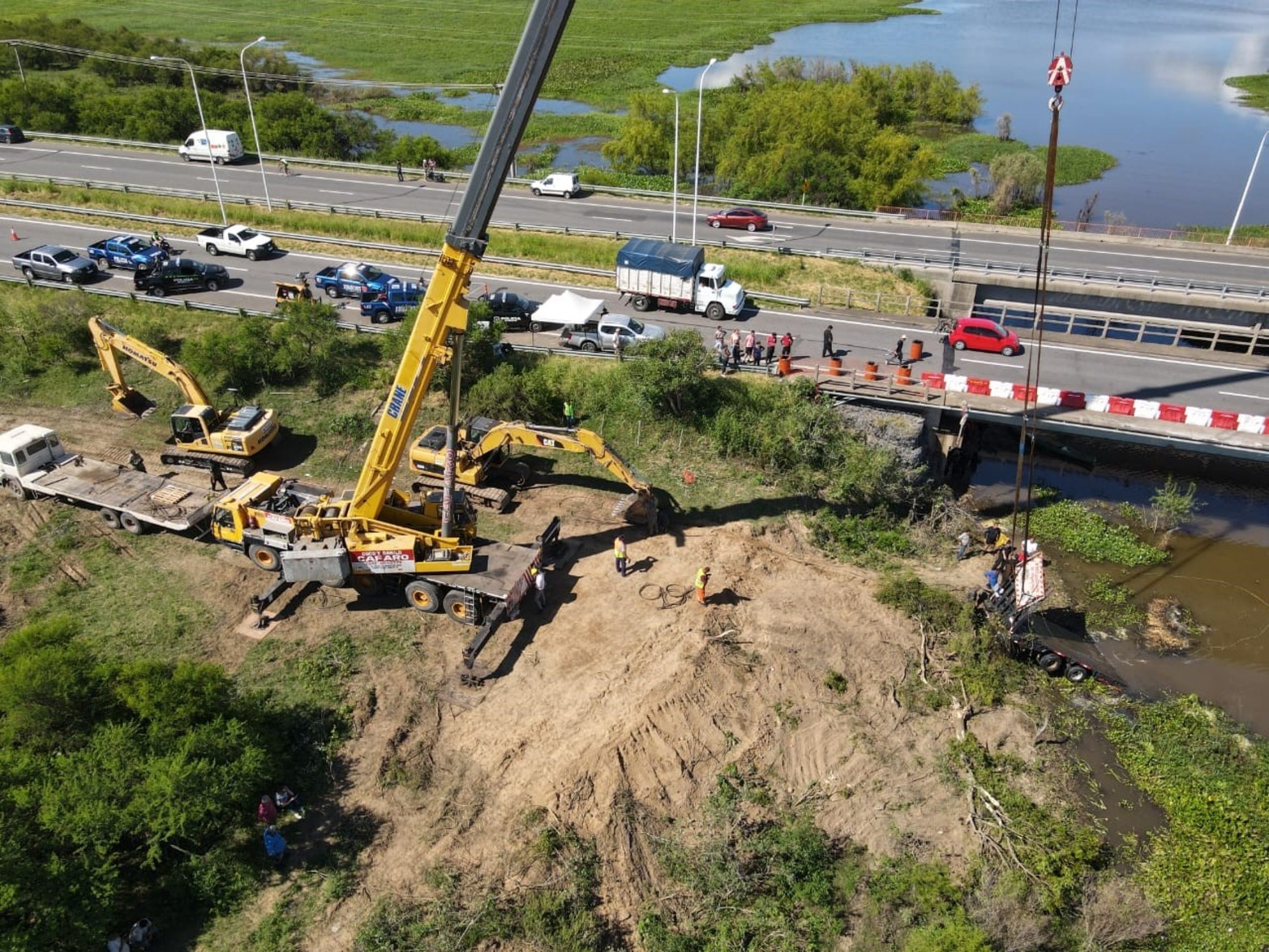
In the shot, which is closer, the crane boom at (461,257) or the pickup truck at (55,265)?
the crane boom at (461,257)

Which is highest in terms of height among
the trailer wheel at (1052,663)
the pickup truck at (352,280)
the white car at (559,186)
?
the white car at (559,186)

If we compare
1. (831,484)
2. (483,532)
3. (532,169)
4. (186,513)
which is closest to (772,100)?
(532,169)

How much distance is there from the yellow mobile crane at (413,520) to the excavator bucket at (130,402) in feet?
35.5

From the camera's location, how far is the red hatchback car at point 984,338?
33.2m

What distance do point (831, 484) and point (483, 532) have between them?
12.0m

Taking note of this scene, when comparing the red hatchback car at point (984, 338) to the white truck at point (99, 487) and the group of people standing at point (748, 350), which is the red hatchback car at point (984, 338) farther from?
the white truck at point (99, 487)

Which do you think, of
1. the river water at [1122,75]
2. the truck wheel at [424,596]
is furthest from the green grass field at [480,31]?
the truck wheel at [424,596]

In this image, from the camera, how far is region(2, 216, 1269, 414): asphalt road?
30.6 meters

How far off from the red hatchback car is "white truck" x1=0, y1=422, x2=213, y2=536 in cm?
2874

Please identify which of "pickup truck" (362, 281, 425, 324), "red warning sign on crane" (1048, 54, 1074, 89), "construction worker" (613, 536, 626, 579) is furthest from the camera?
"pickup truck" (362, 281, 425, 324)

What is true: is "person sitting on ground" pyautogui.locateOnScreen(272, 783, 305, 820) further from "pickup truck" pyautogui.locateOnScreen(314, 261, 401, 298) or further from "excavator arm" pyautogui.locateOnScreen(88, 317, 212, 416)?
"pickup truck" pyautogui.locateOnScreen(314, 261, 401, 298)

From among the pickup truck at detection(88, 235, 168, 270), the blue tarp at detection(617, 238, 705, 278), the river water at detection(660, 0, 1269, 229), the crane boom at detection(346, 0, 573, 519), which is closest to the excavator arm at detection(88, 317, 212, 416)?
the crane boom at detection(346, 0, 573, 519)

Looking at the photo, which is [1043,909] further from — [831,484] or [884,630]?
[831,484]

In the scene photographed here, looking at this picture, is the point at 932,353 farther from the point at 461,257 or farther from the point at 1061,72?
the point at 461,257
